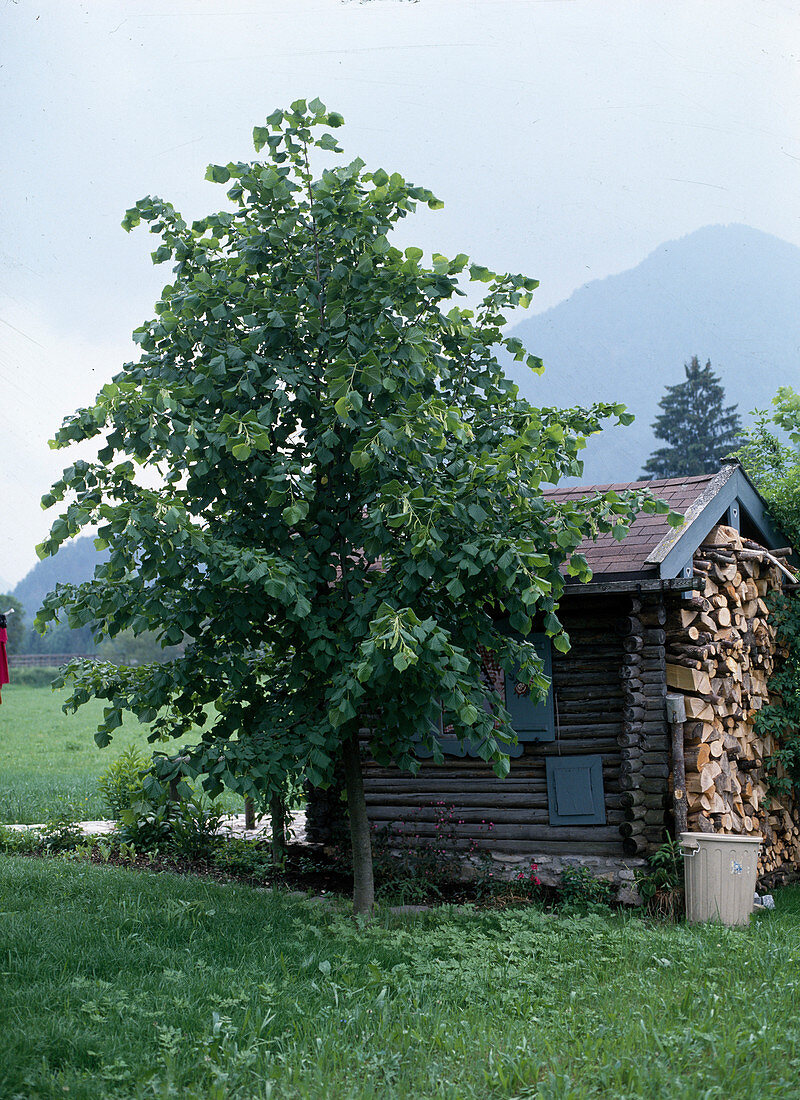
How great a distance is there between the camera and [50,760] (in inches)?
752

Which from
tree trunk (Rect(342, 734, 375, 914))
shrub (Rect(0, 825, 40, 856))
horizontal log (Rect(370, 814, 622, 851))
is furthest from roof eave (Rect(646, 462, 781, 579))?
shrub (Rect(0, 825, 40, 856))

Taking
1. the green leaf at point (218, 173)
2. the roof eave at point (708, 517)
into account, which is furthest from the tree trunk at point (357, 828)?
the green leaf at point (218, 173)

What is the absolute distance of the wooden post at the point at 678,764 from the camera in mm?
7566

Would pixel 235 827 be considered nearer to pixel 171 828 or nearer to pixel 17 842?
pixel 171 828

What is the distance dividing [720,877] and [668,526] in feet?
9.68

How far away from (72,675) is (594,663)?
442 centimetres

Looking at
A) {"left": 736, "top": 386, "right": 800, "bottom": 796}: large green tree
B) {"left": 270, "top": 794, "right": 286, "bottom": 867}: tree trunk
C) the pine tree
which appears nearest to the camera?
{"left": 270, "top": 794, "right": 286, "bottom": 867}: tree trunk

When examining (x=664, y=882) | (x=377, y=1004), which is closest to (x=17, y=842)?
(x=377, y=1004)

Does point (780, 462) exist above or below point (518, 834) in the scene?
above

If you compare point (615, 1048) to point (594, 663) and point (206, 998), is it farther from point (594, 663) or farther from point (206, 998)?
point (594, 663)

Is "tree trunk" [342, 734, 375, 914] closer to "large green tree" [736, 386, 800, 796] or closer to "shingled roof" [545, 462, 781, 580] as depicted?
"shingled roof" [545, 462, 781, 580]

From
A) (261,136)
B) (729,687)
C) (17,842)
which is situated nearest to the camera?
(261,136)

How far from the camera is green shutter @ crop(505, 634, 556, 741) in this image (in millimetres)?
8391

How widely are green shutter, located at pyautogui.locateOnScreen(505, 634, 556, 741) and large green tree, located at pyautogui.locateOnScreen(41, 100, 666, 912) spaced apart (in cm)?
154
